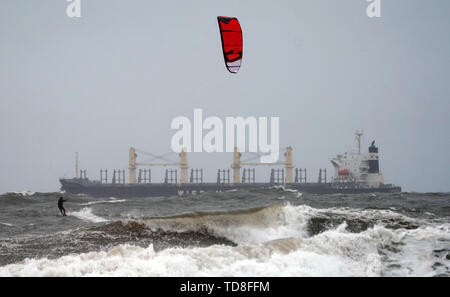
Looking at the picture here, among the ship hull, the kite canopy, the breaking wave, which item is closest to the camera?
the breaking wave

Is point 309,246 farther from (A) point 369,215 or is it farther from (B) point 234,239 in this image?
(A) point 369,215

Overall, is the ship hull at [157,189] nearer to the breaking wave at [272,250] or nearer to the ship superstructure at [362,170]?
the ship superstructure at [362,170]

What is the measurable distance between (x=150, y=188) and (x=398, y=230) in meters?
58.3

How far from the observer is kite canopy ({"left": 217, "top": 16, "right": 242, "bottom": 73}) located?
15.0 m

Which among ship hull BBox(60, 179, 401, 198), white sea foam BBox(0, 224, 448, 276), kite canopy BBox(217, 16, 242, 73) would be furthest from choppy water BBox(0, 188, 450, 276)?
ship hull BBox(60, 179, 401, 198)

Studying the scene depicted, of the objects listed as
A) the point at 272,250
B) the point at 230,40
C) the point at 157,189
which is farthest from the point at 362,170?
the point at 272,250

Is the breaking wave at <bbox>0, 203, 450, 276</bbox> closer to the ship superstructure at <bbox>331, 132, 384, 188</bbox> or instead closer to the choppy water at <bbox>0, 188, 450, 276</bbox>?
the choppy water at <bbox>0, 188, 450, 276</bbox>

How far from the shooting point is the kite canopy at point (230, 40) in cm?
1502

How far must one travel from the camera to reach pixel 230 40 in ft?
49.2

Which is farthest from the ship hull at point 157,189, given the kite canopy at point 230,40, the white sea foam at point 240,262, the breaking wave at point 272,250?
the white sea foam at point 240,262

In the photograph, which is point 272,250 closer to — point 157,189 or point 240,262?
point 240,262

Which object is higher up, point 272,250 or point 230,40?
point 230,40
